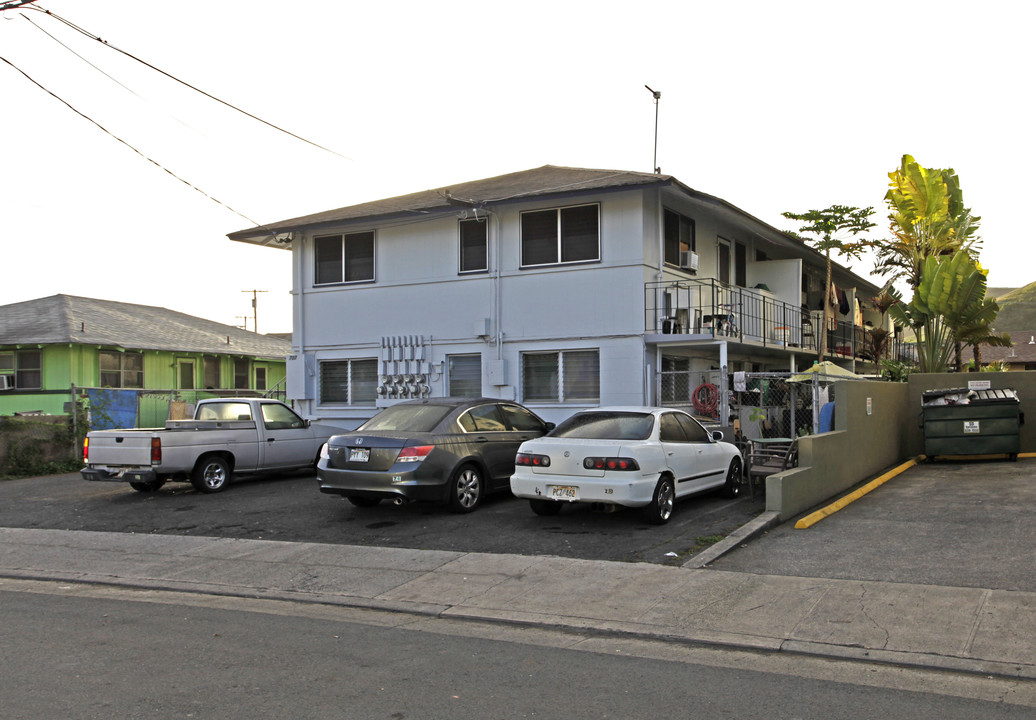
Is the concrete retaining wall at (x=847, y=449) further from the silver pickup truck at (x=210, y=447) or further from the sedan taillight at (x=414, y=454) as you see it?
the silver pickup truck at (x=210, y=447)

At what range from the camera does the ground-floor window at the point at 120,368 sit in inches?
1050

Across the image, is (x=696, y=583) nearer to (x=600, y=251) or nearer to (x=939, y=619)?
(x=939, y=619)

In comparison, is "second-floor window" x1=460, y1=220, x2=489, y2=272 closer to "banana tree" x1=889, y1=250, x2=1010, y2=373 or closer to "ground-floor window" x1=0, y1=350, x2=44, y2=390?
"banana tree" x1=889, y1=250, x2=1010, y2=373

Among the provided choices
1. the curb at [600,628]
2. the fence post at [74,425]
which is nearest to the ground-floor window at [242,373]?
the fence post at [74,425]

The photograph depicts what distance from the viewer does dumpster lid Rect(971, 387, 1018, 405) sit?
1625 cm

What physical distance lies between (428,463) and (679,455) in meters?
3.22

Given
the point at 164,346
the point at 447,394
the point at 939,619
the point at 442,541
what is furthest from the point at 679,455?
the point at 164,346

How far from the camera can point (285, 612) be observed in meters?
7.75

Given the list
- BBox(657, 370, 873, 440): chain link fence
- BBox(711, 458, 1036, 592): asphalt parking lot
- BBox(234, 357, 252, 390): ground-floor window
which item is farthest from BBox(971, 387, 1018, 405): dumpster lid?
BBox(234, 357, 252, 390): ground-floor window

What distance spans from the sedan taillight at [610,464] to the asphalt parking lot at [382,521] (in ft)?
2.59

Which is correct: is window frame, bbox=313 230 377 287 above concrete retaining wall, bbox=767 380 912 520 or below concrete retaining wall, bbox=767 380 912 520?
above

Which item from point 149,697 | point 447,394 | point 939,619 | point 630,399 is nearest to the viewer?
point 149,697

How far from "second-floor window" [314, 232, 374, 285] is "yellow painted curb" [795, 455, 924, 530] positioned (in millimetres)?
11465

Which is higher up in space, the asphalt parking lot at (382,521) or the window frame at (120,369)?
the window frame at (120,369)
